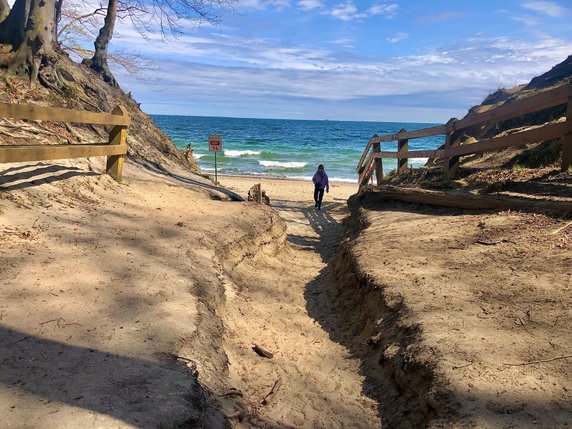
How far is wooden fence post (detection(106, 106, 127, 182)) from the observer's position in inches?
317

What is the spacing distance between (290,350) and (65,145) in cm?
428

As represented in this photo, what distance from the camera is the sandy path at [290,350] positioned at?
3588mm

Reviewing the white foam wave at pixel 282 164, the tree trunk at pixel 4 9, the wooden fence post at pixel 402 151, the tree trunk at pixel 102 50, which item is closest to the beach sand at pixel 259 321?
the tree trunk at pixel 4 9

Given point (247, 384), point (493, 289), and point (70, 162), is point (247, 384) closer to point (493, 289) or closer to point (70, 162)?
point (493, 289)

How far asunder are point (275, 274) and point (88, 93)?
7.97m

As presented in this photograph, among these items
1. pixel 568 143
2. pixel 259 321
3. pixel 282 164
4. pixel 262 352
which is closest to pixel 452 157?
pixel 568 143

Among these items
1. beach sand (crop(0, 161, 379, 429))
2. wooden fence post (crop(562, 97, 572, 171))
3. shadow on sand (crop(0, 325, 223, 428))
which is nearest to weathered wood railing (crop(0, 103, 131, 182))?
beach sand (crop(0, 161, 379, 429))

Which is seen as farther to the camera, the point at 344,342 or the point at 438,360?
the point at 344,342

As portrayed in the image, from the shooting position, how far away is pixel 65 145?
6441 mm

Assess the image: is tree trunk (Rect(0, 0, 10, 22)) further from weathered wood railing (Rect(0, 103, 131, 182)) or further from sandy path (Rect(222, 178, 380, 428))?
sandy path (Rect(222, 178, 380, 428))

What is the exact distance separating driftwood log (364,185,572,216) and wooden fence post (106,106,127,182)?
528cm

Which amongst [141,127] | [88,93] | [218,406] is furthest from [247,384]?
[141,127]

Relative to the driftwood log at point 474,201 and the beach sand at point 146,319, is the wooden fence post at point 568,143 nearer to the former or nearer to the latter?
the driftwood log at point 474,201

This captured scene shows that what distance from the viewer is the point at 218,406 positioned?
302 cm
